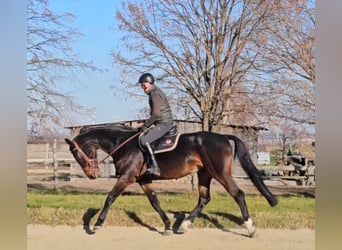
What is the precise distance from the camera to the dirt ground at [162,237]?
4848 millimetres

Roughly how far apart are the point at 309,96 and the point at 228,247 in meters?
1.55

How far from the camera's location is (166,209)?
5.07 metres

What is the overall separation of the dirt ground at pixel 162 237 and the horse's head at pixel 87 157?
112 millimetres

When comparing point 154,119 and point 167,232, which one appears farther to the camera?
point 167,232

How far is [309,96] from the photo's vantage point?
488 cm

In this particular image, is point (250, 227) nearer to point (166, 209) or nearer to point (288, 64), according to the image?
point (166, 209)

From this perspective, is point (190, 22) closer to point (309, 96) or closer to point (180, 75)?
point (180, 75)

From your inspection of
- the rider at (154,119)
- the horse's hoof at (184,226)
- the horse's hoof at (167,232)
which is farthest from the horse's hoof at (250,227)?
the rider at (154,119)

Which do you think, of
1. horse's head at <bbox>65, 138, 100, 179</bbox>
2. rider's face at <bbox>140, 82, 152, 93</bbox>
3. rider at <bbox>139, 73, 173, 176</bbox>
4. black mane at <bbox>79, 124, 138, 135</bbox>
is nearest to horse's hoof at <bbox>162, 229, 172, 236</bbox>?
rider at <bbox>139, 73, 173, 176</bbox>

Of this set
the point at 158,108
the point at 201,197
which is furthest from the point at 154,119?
the point at 201,197

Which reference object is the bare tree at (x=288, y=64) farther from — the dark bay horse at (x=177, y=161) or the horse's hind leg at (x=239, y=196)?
the horse's hind leg at (x=239, y=196)

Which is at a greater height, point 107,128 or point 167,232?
point 107,128

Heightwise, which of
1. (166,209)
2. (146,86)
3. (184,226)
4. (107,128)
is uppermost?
A: (146,86)

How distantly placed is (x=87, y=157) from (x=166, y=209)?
2.92 ft
